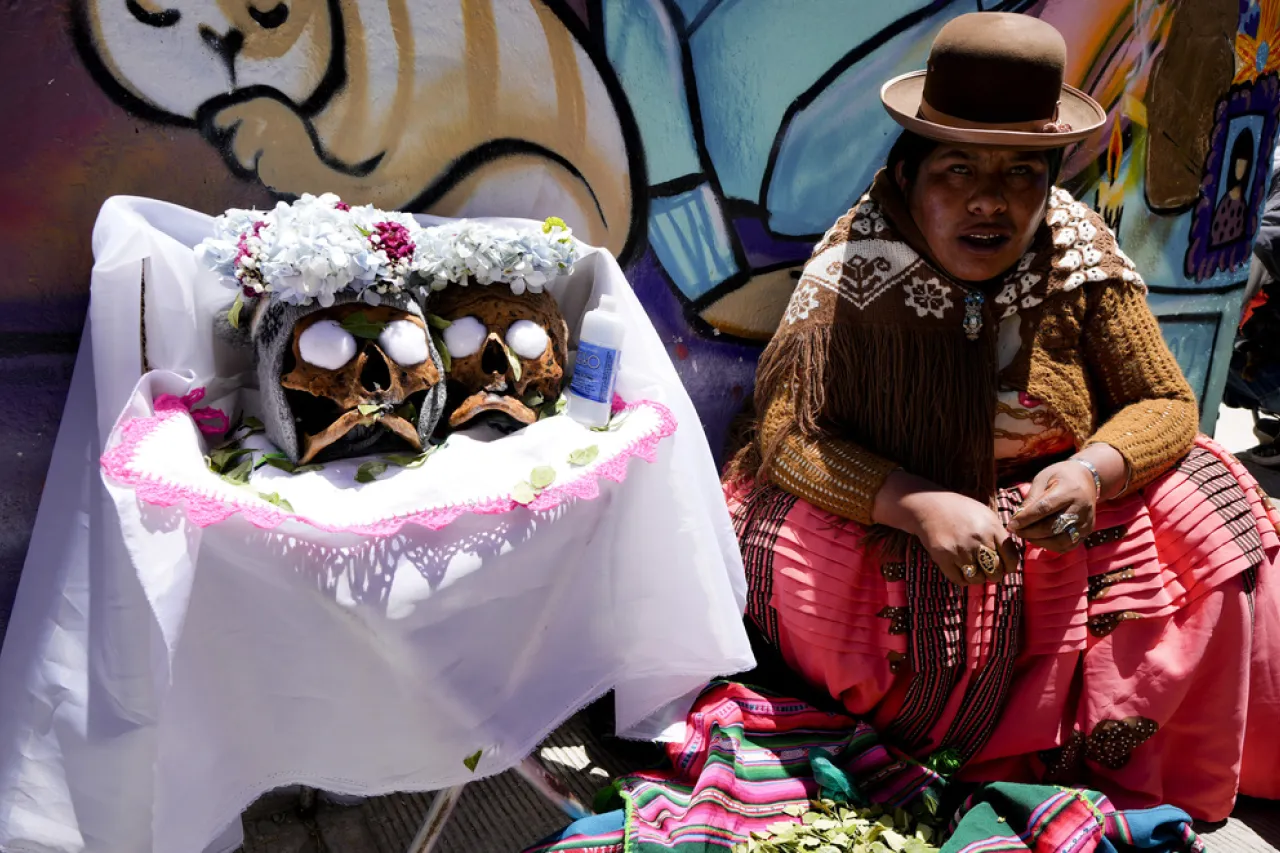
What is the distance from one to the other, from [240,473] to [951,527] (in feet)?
4.29

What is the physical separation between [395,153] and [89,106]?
533 mm

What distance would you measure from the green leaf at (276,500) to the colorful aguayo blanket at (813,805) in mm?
838

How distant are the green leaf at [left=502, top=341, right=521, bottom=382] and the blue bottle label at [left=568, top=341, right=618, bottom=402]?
5.0 inches

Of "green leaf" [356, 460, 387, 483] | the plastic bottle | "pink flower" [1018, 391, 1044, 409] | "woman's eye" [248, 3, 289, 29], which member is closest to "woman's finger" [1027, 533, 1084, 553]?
"pink flower" [1018, 391, 1044, 409]

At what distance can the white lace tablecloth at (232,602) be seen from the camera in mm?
1360

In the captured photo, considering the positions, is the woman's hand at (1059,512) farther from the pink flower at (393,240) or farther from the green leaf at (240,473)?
the green leaf at (240,473)

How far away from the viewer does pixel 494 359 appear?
1671 millimetres

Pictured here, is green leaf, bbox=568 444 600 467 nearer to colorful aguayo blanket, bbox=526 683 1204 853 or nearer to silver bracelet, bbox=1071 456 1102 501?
colorful aguayo blanket, bbox=526 683 1204 853

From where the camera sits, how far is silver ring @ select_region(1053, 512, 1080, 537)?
1859 mm

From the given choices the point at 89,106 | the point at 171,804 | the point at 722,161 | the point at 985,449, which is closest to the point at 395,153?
the point at 89,106

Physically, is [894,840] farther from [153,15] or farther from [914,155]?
[153,15]

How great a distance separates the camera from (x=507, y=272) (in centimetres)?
167

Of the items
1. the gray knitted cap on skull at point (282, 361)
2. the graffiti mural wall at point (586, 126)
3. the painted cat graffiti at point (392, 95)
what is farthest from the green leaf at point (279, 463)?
the painted cat graffiti at point (392, 95)

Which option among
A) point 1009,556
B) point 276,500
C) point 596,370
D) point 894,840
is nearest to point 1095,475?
point 1009,556
